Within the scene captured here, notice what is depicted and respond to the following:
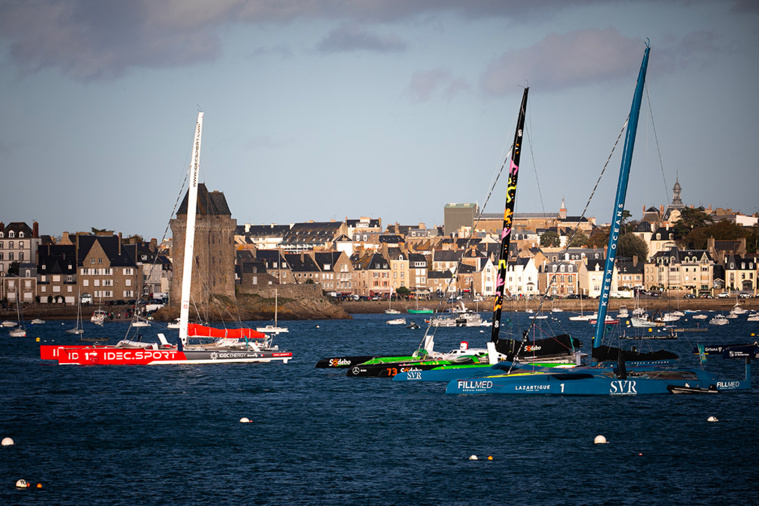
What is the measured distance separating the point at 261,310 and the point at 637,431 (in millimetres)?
102520

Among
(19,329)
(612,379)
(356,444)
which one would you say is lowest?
(19,329)

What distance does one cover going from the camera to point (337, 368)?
6166 centimetres

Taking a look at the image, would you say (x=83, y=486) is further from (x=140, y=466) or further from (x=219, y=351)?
(x=219, y=351)

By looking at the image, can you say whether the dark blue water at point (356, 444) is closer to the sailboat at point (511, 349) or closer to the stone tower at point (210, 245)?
the sailboat at point (511, 349)

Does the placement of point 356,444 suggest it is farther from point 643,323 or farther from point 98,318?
point 98,318

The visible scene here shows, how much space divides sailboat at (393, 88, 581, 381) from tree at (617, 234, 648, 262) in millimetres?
135592

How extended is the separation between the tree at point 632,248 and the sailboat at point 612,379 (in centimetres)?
13856

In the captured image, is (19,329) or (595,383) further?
(19,329)

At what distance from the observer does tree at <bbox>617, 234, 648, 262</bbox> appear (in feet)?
607

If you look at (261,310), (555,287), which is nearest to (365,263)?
(555,287)

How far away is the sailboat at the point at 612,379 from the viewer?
149ft

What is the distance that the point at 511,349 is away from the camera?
51.8m

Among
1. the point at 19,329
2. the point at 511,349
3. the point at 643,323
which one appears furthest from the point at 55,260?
the point at 511,349

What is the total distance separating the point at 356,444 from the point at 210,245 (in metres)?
96.9
